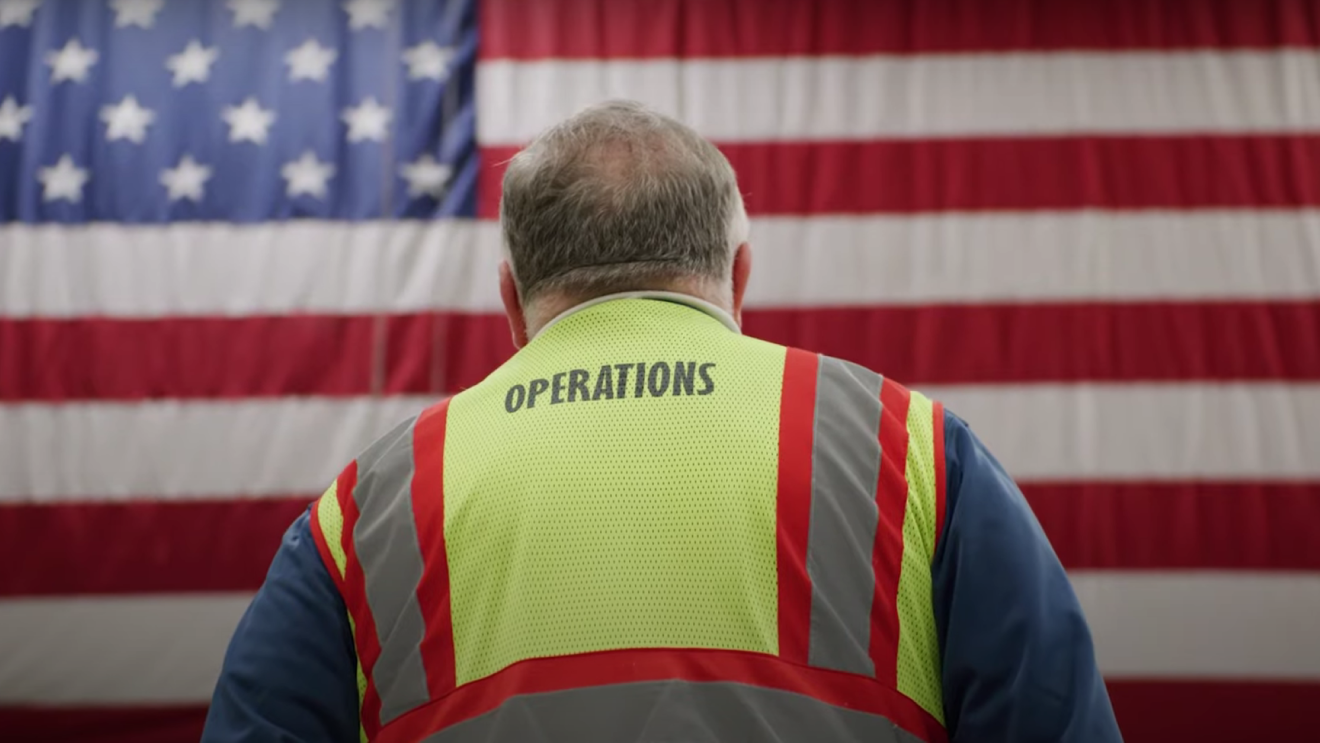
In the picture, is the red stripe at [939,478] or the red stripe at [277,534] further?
the red stripe at [277,534]

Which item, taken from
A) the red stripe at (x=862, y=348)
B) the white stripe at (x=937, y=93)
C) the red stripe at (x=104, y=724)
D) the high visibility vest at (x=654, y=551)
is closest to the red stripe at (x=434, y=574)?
the high visibility vest at (x=654, y=551)

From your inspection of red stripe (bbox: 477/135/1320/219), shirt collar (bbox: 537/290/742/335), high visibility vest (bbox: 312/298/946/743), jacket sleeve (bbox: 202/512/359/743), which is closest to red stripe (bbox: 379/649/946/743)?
high visibility vest (bbox: 312/298/946/743)

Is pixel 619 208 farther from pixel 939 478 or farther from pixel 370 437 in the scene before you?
pixel 370 437

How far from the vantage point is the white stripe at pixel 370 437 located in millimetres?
2379

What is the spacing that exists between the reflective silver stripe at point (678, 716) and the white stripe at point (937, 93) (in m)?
1.82

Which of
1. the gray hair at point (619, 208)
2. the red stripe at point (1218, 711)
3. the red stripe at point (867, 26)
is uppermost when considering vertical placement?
the red stripe at point (867, 26)

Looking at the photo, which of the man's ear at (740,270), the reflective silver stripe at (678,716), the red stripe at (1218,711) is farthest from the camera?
the red stripe at (1218,711)

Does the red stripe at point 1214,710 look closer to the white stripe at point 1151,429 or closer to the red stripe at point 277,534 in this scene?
the red stripe at point 277,534

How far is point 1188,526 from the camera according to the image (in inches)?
93.0

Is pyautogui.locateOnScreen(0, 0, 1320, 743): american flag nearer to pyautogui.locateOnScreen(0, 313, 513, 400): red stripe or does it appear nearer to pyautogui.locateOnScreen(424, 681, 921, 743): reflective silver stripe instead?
pyautogui.locateOnScreen(0, 313, 513, 400): red stripe

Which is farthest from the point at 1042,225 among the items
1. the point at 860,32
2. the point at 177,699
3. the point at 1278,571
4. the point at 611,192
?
the point at 177,699

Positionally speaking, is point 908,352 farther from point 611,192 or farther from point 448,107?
point 611,192

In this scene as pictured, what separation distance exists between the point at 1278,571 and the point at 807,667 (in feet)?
6.39

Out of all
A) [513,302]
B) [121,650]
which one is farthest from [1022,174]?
[121,650]
